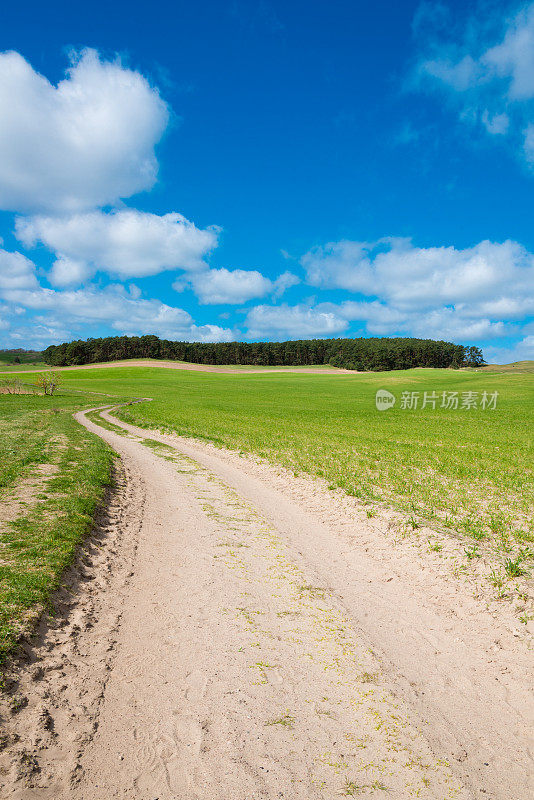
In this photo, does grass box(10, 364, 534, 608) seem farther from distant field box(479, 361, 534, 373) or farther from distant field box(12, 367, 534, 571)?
distant field box(479, 361, 534, 373)

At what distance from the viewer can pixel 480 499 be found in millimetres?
13984

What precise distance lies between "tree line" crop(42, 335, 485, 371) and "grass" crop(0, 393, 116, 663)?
487ft

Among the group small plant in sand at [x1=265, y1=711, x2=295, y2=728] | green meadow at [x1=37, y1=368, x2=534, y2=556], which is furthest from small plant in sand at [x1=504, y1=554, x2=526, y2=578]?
small plant in sand at [x1=265, y1=711, x2=295, y2=728]

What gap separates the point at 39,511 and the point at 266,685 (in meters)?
8.25

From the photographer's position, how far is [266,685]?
18.4ft

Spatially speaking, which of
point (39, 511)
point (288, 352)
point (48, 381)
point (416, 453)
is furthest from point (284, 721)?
point (288, 352)

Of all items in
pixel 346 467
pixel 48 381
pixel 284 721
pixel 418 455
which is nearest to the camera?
pixel 284 721

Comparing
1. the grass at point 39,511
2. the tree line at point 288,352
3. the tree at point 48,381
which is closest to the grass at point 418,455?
the grass at point 39,511

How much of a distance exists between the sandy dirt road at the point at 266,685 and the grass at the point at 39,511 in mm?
537

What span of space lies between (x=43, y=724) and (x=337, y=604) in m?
5.07

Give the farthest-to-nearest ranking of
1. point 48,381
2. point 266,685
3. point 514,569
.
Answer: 1. point 48,381
2. point 514,569
3. point 266,685

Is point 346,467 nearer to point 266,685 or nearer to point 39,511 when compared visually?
point 39,511

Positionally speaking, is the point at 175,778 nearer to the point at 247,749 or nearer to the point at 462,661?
the point at 247,749

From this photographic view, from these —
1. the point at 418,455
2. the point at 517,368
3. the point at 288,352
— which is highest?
the point at 288,352
